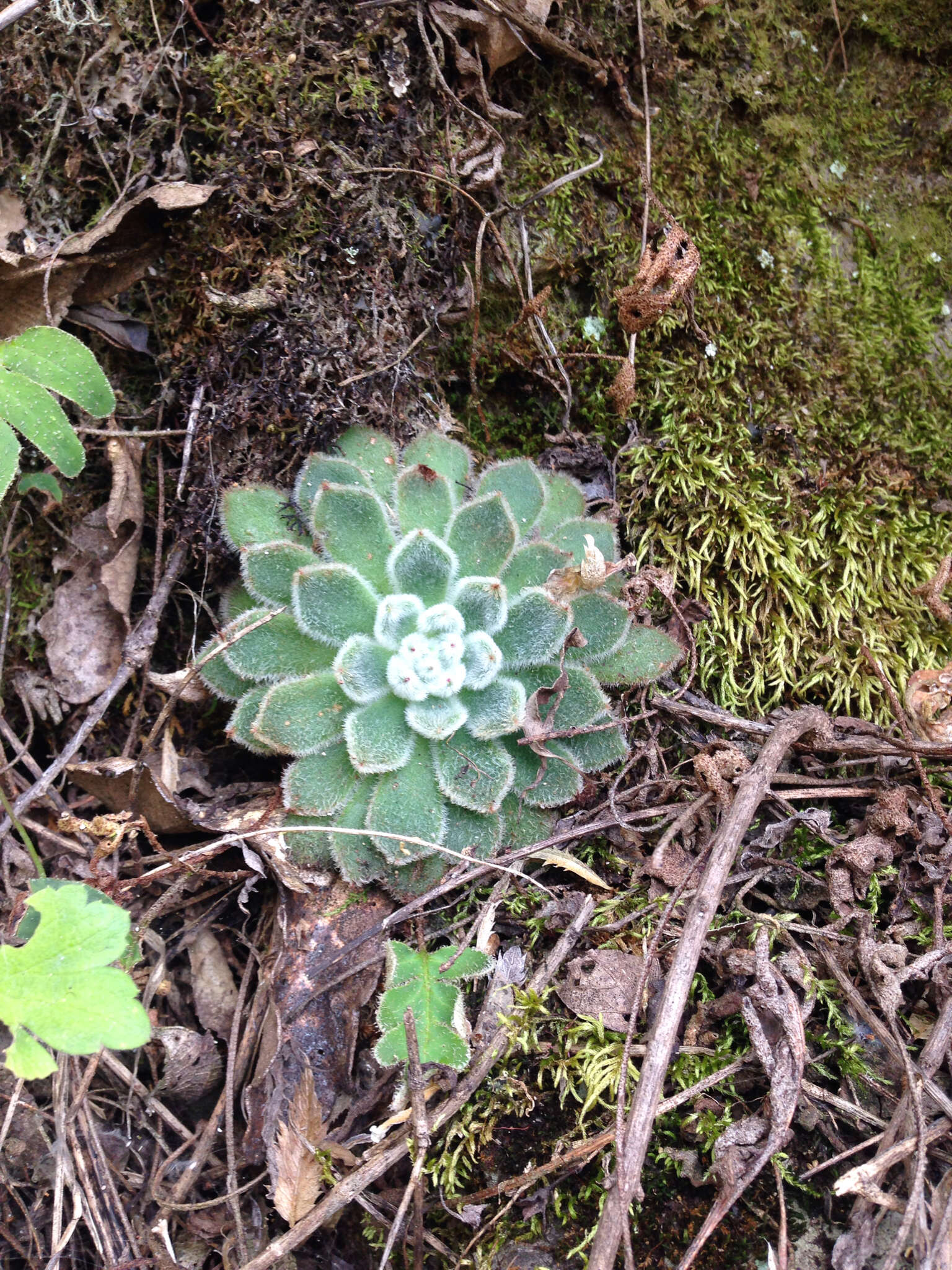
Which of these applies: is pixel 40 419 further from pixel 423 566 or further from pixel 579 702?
pixel 579 702

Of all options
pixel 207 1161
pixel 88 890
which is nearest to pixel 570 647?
pixel 88 890

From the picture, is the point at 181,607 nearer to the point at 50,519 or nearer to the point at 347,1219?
the point at 50,519

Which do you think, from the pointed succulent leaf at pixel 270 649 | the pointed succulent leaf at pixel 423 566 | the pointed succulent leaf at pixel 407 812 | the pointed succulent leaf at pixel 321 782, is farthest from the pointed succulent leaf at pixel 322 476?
the pointed succulent leaf at pixel 407 812

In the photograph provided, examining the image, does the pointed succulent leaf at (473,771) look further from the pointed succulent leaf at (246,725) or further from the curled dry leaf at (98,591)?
the curled dry leaf at (98,591)

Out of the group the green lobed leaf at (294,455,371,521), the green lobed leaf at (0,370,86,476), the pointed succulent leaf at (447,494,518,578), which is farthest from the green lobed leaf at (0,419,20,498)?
the pointed succulent leaf at (447,494,518,578)

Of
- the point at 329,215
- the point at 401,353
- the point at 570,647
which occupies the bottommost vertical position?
the point at 570,647

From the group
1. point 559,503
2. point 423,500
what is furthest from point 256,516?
point 559,503

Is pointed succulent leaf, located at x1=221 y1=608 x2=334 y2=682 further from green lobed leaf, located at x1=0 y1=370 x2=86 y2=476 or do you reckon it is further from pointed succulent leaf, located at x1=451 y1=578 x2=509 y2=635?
green lobed leaf, located at x1=0 y1=370 x2=86 y2=476
